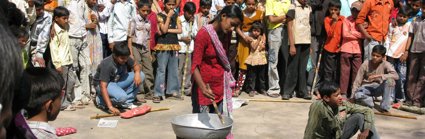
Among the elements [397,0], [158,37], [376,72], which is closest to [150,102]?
[158,37]

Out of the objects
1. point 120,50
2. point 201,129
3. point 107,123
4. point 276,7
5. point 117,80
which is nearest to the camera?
point 201,129

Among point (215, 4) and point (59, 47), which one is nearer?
point (59, 47)

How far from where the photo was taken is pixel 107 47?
791cm

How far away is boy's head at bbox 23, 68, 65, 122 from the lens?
93.0 inches

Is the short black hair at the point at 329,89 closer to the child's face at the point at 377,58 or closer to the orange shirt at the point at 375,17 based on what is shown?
the child's face at the point at 377,58

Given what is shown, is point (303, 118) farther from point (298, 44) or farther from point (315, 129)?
point (315, 129)

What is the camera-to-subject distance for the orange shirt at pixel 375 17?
786 centimetres

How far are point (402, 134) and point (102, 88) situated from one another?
3.62 m

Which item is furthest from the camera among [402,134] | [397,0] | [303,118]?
[397,0]

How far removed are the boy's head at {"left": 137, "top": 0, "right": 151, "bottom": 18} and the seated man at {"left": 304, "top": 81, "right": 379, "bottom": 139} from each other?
10.5ft

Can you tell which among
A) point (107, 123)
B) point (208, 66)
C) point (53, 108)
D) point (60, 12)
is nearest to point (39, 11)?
point (60, 12)

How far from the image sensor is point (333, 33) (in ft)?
26.2

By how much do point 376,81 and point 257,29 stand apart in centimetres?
181

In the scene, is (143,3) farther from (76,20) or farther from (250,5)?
(250,5)
